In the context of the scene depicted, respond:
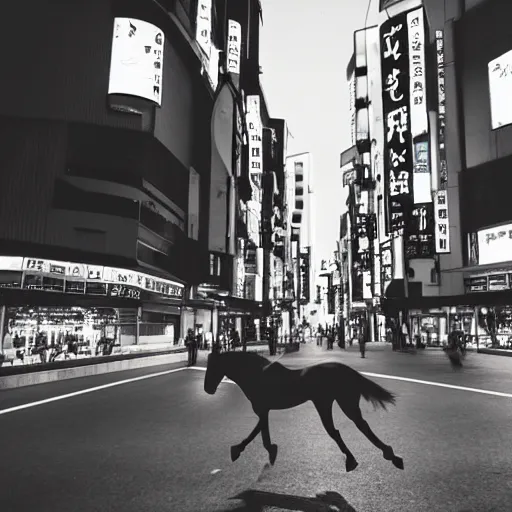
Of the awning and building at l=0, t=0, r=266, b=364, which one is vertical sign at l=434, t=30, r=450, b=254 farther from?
building at l=0, t=0, r=266, b=364

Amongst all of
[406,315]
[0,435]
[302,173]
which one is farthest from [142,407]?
[302,173]

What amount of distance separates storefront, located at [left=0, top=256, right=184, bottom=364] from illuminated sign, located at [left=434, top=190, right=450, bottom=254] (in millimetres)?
21255

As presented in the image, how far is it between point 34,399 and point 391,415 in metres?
8.83

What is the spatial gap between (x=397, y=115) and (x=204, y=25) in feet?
64.3

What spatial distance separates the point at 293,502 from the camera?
456cm

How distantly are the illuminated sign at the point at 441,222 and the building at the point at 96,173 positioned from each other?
17.8 m

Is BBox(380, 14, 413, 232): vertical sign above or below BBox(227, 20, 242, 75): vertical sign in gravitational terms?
below

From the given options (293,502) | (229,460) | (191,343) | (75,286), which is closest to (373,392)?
(293,502)

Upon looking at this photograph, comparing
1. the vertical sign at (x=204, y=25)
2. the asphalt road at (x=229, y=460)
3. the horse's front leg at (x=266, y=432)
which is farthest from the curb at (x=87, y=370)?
the vertical sign at (x=204, y=25)

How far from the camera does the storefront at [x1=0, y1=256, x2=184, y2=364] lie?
66.2ft

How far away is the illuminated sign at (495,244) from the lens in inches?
1484

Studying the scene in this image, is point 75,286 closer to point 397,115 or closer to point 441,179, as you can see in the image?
point 397,115

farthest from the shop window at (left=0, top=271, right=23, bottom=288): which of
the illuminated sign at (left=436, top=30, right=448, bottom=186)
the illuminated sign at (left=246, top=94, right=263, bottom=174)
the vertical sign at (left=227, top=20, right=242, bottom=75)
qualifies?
the illuminated sign at (left=246, top=94, right=263, bottom=174)

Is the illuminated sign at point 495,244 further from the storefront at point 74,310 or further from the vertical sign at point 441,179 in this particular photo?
the storefront at point 74,310
